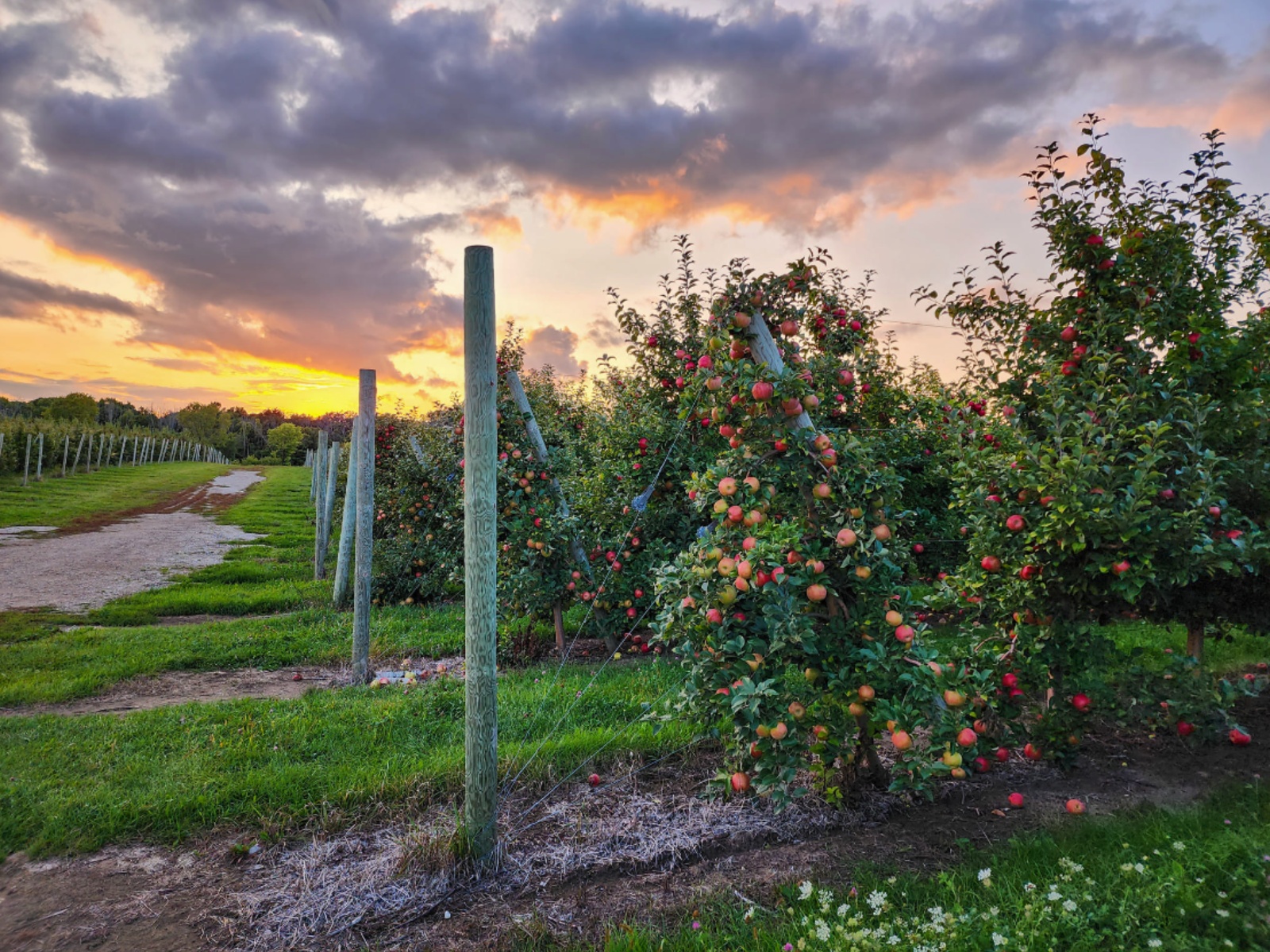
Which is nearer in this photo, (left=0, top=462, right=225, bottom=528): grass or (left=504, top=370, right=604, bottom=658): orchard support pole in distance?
(left=504, top=370, right=604, bottom=658): orchard support pole in distance

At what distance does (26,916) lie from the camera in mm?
2836

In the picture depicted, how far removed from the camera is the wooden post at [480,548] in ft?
10.2

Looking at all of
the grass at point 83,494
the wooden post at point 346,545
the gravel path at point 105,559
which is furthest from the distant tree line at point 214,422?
the wooden post at point 346,545

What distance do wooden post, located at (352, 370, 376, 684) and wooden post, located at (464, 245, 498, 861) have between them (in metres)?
3.08

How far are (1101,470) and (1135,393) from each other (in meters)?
0.68

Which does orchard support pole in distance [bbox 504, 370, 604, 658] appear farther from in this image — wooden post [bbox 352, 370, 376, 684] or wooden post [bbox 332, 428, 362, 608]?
wooden post [bbox 332, 428, 362, 608]

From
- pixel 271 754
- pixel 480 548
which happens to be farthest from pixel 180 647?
pixel 480 548

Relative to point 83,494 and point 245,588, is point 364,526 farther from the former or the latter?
point 83,494

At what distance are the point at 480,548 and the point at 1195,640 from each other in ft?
15.4

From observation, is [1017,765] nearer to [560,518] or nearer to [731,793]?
[731,793]

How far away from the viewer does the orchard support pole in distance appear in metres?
6.68

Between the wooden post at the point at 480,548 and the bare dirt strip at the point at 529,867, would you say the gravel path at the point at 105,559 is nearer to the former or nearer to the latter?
the bare dirt strip at the point at 529,867

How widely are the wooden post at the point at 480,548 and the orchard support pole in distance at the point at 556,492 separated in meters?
3.36

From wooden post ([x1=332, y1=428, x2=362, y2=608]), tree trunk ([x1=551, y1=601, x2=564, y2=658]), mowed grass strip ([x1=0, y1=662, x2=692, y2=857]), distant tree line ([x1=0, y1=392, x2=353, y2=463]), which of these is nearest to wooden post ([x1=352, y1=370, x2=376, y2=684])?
mowed grass strip ([x1=0, y1=662, x2=692, y2=857])
